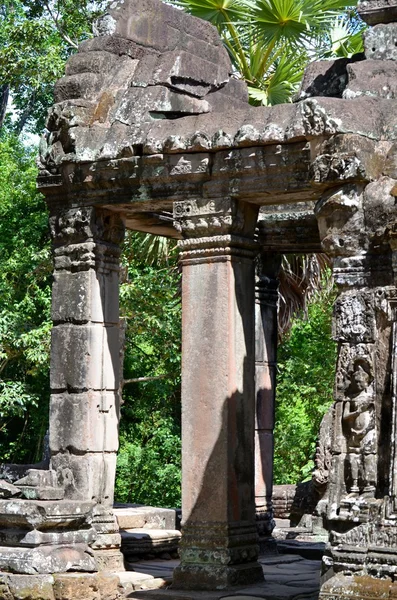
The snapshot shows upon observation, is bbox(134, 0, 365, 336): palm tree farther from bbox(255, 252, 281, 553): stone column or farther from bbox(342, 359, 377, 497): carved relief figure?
bbox(342, 359, 377, 497): carved relief figure

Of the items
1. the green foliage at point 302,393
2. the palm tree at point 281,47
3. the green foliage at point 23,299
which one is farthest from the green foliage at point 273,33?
the green foliage at point 302,393

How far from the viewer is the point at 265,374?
14102 millimetres

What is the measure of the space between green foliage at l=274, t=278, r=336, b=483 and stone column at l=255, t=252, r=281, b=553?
9.05 meters

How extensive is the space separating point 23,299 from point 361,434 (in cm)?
1219

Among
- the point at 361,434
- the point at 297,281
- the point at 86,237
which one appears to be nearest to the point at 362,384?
the point at 361,434

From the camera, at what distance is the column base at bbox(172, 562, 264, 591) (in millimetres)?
10922

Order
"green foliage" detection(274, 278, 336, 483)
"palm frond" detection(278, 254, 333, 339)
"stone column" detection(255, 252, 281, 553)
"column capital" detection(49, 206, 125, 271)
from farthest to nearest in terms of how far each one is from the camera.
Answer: "green foliage" detection(274, 278, 336, 483), "palm frond" detection(278, 254, 333, 339), "stone column" detection(255, 252, 281, 553), "column capital" detection(49, 206, 125, 271)

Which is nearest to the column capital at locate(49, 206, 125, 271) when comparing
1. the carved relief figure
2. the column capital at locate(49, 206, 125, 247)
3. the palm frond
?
the column capital at locate(49, 206, 125, 247)

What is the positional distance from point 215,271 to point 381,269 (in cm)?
200

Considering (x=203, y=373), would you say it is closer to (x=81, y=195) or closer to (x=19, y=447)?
(x=81, y=195)

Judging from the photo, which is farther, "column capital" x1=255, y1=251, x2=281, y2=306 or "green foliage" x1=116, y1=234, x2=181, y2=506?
"green foliage" x1=116, y1=234, x2=181, y2=506

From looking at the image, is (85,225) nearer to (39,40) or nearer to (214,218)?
(214,218)

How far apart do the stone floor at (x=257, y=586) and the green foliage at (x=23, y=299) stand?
726 centimetres

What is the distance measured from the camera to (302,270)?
16.4 metres
